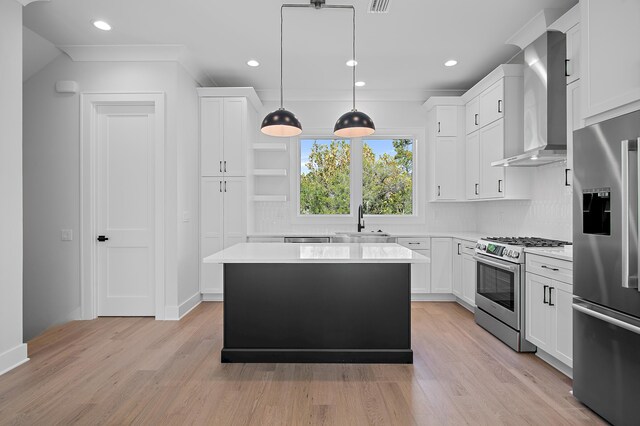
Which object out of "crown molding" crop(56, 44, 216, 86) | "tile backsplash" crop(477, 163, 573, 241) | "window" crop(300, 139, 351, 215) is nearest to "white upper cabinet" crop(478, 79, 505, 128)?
"tile backsplash" crop(477, 163, 573, 241)

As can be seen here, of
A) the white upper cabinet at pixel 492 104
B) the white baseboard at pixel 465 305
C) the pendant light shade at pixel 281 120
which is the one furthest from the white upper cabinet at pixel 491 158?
the pendant light shade at pixel 281 120

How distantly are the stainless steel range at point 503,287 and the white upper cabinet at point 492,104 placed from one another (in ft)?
4.80

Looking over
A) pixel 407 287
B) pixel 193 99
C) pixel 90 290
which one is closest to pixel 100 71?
pixel 193 99

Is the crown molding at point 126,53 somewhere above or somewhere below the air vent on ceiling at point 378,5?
above

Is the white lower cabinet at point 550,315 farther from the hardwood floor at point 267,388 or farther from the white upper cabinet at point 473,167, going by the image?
the white upper cabinet at point 473,167

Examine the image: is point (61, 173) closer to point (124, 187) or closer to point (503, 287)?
point (124, 187)

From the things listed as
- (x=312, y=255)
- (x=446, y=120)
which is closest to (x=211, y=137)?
(x=312, y=255)

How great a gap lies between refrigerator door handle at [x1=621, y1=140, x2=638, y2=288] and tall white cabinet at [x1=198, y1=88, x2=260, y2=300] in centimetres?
393

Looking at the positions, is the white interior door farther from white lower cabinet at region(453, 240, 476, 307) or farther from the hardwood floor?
white lower cabinet at region(453, 240, 476, 307)

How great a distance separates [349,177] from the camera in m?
5.77

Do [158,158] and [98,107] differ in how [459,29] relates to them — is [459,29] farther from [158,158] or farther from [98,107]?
[98,107]

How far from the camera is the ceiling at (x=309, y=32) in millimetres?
3332

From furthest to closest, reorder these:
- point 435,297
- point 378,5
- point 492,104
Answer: point 435,297
point 492,104
point 378,5

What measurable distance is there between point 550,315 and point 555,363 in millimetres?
397
